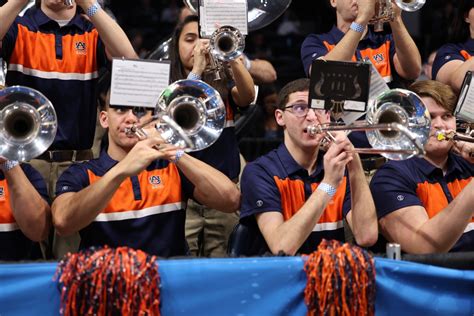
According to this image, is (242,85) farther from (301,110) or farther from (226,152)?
(301,110)

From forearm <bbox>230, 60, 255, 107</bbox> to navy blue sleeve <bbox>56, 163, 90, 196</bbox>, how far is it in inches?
37.5

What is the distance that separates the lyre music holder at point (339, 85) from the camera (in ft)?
13.0

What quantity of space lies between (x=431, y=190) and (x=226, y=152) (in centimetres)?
112

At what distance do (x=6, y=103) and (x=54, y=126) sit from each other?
8.9 inches

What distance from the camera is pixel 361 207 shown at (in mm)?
4320

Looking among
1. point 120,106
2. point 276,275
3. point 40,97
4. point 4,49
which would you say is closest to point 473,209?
point 276,275

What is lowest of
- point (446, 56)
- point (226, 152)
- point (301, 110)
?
point (226, 152)

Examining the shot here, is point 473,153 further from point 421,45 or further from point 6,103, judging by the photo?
point 421,45

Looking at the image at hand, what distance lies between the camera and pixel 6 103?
383 cm

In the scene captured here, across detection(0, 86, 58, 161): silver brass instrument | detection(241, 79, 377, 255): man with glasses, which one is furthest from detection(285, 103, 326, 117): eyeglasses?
detection(0, 86, 58, 161): silver brass instrument

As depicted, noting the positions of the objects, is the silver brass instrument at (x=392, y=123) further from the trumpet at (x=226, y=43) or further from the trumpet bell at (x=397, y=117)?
the trumpet at (x=226, y=43)

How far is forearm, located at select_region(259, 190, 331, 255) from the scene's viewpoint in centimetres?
410

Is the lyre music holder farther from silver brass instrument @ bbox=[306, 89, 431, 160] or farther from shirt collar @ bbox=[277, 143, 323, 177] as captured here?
shirt collar @ bbox=[277, 143, 323, 177]

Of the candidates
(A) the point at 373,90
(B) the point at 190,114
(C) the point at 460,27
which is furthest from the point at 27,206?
(C) the point at 460,27
